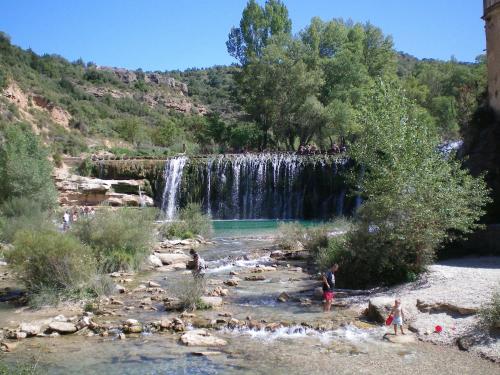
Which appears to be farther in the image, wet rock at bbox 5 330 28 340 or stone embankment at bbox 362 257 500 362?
wet rock at bbox 5 330 28 340

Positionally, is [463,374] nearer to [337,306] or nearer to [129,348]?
[337,306]

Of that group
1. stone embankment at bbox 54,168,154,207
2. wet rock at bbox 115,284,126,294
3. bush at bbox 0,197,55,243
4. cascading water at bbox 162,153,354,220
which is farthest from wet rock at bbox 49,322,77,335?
cascading water at bbox 162,153,354,220

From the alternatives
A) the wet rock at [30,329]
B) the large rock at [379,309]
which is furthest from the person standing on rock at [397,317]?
the wet rock at [30,329]

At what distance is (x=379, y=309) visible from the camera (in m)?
10.6

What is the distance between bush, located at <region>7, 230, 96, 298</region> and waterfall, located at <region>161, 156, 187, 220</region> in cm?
2406

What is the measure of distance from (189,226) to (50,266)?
12678 millimetres

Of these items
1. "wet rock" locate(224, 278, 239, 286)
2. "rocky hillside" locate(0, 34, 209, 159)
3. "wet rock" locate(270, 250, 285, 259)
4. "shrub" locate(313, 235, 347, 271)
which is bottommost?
"wet rock" locate(224, 278, 239, 286)

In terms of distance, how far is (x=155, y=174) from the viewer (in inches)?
1503

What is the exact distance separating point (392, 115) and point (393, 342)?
639 cm

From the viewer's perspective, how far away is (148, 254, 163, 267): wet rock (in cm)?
1758

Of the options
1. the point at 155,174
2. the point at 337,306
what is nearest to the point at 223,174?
the point at 155,174

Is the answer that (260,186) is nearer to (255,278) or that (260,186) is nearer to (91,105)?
(255,278)

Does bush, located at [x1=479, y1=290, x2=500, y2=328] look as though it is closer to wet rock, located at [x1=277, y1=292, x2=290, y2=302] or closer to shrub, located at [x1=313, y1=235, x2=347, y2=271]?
wet rock, located at [x1=277, y1=292, x2=290, y2=302]

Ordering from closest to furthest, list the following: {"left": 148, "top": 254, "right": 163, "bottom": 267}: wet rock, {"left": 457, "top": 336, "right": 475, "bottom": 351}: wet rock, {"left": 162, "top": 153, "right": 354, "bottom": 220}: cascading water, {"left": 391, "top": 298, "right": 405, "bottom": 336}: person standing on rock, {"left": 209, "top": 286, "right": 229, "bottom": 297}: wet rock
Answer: {"left": 457, "top": 336, "right": 475, "bottom": 351}: wet rock
{"left": 391, "top": 298, "right": 405, "bottom": 336}: person standing on rock
{"left": 209, "top": 286, "right": 229, "bottom": 297}: wet rock
{"left": 148, "top": 254, "right": 163, "bottom": 267}: wet rock
{"left": 162, "top": 153, "right": 354, "bottom": 220}: cascading water
